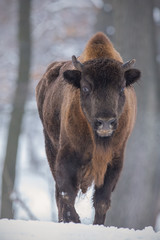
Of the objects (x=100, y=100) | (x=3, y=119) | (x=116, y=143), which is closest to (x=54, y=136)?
(x=116, y=143)

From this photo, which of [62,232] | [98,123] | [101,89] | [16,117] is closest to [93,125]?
[98,123]

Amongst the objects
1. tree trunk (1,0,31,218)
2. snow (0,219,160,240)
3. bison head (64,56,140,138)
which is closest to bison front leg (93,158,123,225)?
bison head (64,56,140,138)

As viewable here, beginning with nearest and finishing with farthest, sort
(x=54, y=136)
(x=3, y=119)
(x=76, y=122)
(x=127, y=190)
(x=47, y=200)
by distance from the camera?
(x=76, y=122)
(x=54, y=136)
(x=127, y=190)
(x=47, y=200)
(x=3, y=119)

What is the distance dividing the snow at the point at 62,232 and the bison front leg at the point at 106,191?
119cm

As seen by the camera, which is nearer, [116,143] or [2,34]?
[116,143]

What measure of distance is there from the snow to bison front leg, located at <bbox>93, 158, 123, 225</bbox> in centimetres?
119

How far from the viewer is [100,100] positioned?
6.37 meters

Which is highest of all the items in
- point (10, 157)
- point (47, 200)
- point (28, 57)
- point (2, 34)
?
point (2, 34)

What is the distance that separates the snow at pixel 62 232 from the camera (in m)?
5.45

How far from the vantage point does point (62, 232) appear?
5594 mm

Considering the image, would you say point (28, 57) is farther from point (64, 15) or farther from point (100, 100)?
point (100, 100)

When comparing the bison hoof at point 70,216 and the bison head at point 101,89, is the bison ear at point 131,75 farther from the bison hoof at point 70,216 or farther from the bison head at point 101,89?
the bison hoof at point 70,216

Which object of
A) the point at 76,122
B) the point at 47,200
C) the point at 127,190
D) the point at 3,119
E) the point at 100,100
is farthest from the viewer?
the point at 3,119

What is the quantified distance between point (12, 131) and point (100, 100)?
8622 millimetres
